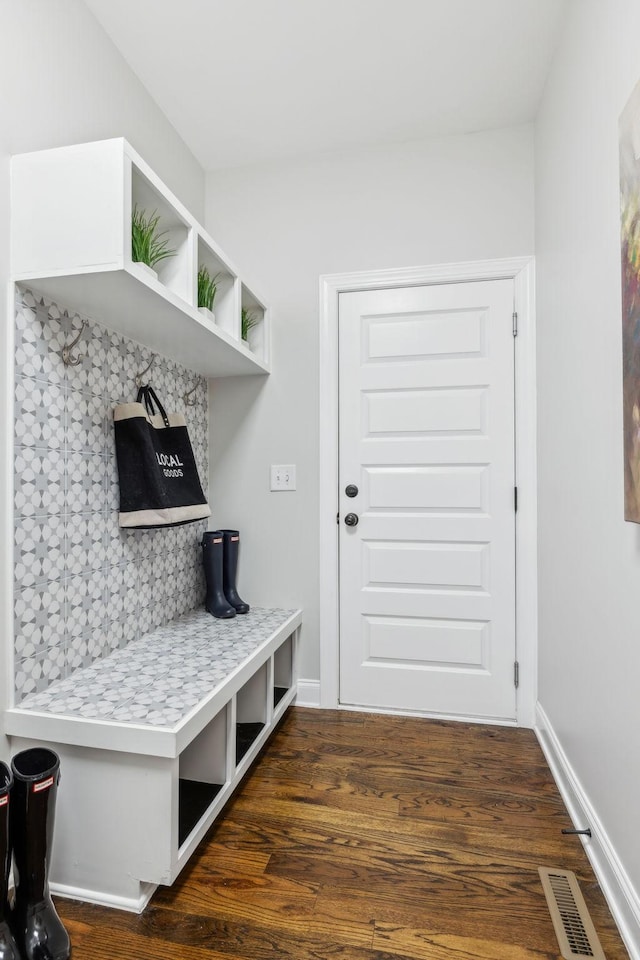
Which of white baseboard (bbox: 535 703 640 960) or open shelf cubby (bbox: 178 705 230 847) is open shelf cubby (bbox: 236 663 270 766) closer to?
open shelf cubby (bbox: 178 705 230 847)

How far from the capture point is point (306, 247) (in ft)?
8.07

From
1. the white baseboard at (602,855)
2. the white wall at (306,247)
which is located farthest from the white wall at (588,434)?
the white wall at (306,247)

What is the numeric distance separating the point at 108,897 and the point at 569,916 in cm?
109

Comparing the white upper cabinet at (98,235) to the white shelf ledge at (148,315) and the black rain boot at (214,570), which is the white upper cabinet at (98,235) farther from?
the black rain boot at (214,570)

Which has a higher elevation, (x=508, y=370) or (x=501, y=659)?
(x=508, y=370)

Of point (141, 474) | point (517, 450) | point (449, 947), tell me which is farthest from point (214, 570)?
point (449, 947)

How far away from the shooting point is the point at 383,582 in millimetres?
2363

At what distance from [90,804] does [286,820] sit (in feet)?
1.94

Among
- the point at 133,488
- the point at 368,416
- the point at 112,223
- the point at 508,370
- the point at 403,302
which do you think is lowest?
the point at 133,488

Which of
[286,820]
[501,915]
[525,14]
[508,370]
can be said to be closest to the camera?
[501,915]

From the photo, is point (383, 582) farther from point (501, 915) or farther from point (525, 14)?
point (525, 14)

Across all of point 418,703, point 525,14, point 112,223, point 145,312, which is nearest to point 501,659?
point 418,703

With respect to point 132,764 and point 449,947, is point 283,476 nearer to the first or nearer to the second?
point 132,764

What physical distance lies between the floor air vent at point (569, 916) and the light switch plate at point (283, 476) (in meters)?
1.65
